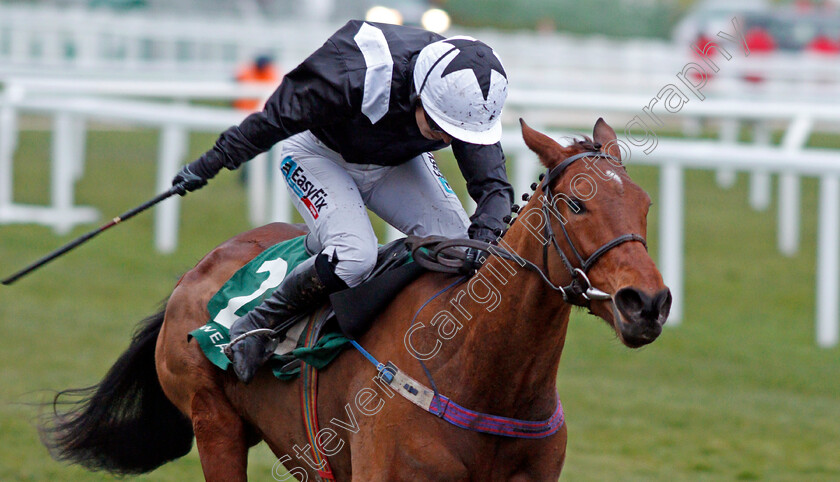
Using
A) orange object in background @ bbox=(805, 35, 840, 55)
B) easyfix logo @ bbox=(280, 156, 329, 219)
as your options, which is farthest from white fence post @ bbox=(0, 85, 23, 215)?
orange object in background @ bbox=(805, 35, 840, 55)

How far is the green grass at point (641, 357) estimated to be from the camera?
19.3ft

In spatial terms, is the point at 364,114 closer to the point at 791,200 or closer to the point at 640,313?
the point at 640,313

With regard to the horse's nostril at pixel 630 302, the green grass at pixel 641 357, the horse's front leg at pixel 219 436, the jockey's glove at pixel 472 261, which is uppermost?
the horse's nostril at pixel 630 302

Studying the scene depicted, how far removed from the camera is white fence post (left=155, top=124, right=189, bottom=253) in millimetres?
10328

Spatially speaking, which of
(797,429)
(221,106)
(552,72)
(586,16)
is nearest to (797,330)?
(797,429)

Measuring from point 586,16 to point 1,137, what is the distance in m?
25.6

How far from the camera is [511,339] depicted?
3.32 meters

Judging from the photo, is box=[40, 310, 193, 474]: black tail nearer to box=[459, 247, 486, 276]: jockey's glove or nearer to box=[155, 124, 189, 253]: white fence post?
A: box=[459, 247, 486, 276]: jockey's glove

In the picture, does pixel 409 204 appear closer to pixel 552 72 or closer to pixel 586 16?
pixel 552 72

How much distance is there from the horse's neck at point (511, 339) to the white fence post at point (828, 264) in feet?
15.3

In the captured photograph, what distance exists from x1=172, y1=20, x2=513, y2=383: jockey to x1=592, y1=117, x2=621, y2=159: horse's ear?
35 centimetres

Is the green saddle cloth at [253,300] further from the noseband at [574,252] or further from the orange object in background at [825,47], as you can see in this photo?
Result: the orange object in background at [825,47]

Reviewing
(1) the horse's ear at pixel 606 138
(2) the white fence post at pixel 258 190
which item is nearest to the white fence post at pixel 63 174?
(2) the white fence post at pixel 258 190

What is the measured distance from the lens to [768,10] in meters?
26.6
